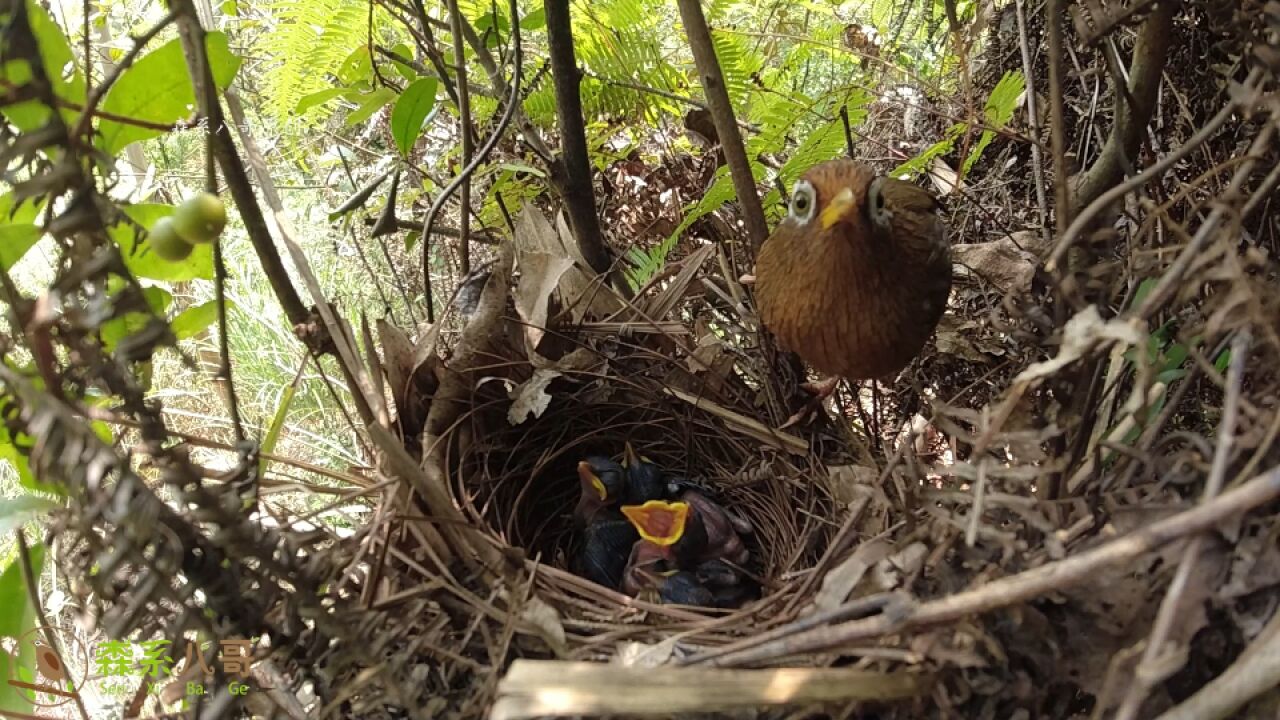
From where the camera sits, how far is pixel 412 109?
1.03 meters

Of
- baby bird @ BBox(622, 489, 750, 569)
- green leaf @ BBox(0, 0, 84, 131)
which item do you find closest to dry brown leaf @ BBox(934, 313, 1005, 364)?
baby bird @ BBox(622, 489, 750, 569)

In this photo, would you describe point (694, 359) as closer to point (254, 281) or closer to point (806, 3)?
point (806, 3)

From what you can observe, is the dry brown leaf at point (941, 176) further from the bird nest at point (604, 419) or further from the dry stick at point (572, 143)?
the dry stick at point (572, 143)

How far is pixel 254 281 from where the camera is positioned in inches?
96.4

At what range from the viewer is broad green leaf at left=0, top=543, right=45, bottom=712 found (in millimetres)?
639

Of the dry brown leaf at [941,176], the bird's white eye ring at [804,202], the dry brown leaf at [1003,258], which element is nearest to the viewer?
the bird's white eye ring at [804,202]

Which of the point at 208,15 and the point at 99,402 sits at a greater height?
the point at 208,15

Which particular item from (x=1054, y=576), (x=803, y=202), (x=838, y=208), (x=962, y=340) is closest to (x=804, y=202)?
(x=803, y=202)

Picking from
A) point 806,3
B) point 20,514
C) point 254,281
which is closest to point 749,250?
point 806,3

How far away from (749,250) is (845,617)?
0.99m

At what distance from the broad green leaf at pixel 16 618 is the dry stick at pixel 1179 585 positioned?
763 millimetres

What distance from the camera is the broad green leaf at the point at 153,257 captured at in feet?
2.17

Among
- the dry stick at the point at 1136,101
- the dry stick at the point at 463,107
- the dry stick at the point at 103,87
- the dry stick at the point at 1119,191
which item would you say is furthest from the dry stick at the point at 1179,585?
the dry stick at the point at 463,107

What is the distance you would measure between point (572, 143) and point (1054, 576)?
949 millimetres
